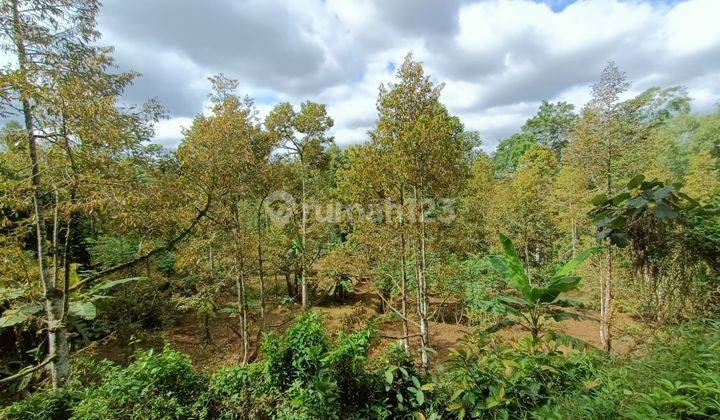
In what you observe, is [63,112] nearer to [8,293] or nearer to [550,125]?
[8,293]

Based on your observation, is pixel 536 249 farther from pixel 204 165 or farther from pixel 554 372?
pixel 204 165

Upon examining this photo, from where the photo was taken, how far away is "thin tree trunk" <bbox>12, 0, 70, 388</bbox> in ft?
9.86

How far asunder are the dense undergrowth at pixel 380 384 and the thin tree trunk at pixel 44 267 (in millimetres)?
306

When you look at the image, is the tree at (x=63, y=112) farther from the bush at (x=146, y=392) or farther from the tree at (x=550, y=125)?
the tree at (x=550, y=125)

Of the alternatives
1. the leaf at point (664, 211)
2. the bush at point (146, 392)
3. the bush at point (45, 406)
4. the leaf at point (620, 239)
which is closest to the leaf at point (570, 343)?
the leaf at point (620, 239)

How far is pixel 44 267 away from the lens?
343 cm

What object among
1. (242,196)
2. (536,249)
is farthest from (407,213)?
(536,249)

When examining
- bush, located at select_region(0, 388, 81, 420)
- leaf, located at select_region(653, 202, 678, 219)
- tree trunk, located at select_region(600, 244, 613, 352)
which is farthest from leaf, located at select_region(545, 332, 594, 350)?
bush, located at select_region(0, 388, 81, 420)

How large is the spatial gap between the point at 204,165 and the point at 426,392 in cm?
510

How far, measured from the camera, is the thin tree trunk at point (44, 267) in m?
3.01

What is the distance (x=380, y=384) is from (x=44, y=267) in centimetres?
413

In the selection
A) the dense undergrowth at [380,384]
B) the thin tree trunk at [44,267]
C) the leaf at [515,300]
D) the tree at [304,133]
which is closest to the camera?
the dense undergrowth at [380,384]

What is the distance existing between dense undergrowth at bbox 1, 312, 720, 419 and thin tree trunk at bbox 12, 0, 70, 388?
1.00 feet

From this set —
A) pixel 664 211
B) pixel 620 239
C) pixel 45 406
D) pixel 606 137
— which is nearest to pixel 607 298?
pixel 606 137
